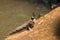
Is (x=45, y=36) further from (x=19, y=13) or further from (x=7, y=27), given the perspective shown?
(x=19, y=13)

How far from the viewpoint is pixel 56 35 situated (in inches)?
86.3

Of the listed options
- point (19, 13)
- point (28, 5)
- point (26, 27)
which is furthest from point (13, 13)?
point (26, 27)

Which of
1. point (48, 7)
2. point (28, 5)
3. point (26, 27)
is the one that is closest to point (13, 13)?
point (28, 5)

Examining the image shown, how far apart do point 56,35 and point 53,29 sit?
5.0 inches

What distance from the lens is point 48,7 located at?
17.0 feet

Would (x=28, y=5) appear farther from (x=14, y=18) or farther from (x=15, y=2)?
(x=14, y=18)

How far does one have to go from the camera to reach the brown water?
14.1 feet

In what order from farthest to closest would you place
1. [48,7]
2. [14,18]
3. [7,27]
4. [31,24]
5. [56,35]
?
[48,7] < [14,18] < [7,27] < [31,24] < [56,35]

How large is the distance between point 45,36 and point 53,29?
14cm

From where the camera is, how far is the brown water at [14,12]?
4.29 meters

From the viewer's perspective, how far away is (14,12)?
4.99m

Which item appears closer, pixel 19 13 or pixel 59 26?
pixel 59 26

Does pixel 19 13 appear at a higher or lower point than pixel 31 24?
lower

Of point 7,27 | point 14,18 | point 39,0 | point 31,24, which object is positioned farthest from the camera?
point 39,0
